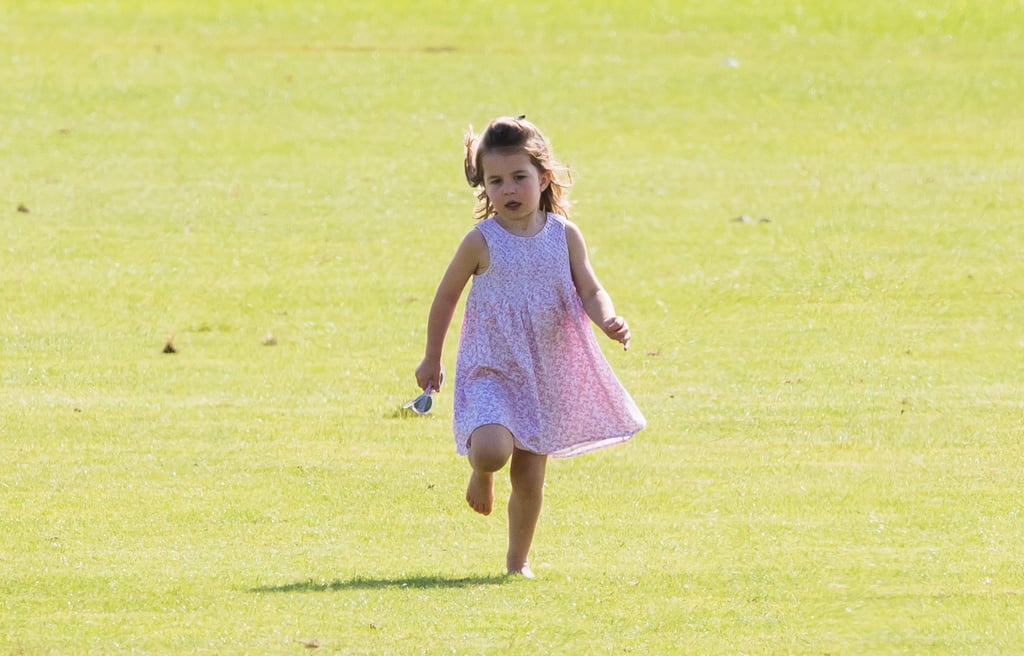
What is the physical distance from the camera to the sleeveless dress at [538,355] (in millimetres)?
7883

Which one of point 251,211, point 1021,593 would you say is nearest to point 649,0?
point 251,211

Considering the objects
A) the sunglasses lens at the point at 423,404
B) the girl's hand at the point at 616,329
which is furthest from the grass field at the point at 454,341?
the girl's hand at the point at 616,329

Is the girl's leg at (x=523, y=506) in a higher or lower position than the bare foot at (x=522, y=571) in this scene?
higher

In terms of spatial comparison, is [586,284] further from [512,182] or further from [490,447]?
[490,447]

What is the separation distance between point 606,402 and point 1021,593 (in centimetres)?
178

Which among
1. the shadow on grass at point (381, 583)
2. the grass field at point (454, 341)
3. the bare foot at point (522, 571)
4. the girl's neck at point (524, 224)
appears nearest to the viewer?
the grass field at point (454, 341)

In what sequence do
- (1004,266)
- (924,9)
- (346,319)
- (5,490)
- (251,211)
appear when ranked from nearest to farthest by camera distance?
(5,490)
(346,319)
(1004,266)
(251,211)
(924,9)

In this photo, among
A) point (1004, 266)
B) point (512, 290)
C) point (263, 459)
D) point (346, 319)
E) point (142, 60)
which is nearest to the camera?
point (512, 290)

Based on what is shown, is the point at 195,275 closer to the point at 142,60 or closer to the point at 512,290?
the point at 512,290

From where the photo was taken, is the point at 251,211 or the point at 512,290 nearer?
the point at 512,290

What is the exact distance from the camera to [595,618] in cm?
703

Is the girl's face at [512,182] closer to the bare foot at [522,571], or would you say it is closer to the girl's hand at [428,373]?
the girl's hand at [428,373]

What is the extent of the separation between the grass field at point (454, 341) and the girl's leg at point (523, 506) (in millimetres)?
155

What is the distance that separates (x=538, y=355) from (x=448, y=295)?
1.43 ft
